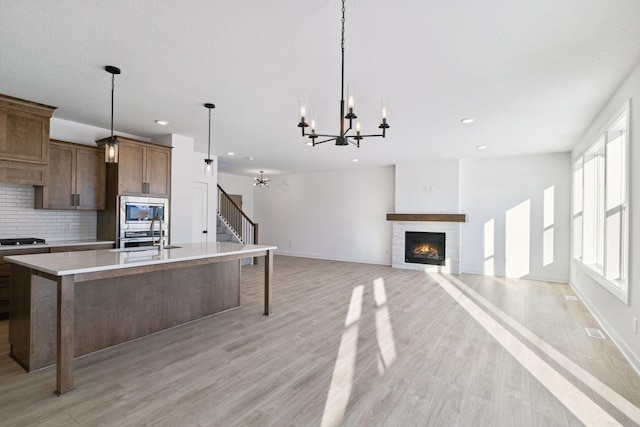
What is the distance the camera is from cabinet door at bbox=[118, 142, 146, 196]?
4.99m

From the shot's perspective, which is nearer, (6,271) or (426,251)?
(6,271)

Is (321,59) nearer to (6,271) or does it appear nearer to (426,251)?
(6,271)

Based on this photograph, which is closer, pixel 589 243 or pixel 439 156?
pixel 589 243

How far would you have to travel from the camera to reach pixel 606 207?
3.91 m

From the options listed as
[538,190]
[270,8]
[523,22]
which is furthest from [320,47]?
[538,190]

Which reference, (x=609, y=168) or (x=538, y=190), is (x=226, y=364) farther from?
(x=538, y=190)

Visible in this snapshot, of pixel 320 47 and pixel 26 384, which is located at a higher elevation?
pixel 320 47

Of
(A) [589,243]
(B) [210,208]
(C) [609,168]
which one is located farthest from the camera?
(B) [210,208]

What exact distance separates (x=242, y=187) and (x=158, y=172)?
5.77 metres

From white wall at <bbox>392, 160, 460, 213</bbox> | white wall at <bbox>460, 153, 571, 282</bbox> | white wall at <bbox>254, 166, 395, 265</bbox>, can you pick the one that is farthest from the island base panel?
white wall at <bbox>460, 153, 571, 282</bbox>

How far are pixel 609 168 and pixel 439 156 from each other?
3694 mm

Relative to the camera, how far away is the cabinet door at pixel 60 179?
15.1 ft

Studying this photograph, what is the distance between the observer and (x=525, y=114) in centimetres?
434

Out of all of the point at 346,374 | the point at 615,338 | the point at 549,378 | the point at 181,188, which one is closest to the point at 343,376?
the point at 346,374
